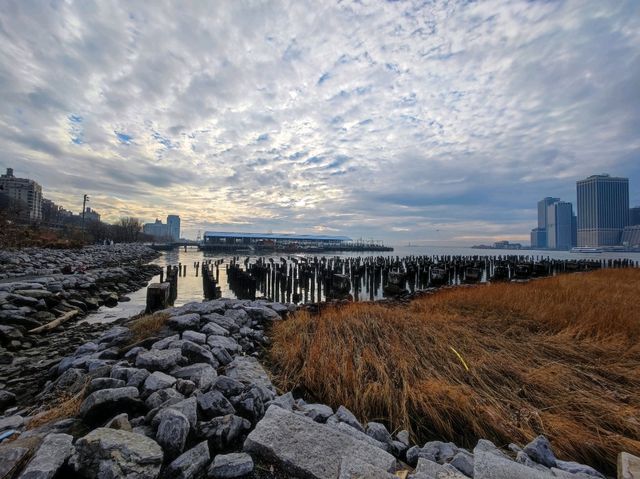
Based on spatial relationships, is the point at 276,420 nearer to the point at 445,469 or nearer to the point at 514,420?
the point at 445,469

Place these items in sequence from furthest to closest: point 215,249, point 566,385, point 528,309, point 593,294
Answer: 1. point 215,249
2. point 593,294
3. point 528,309
4. point 566,385

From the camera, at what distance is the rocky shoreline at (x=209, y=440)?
1771 millimetres

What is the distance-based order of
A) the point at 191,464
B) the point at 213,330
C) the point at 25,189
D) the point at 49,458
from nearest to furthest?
1. the point at 49,458
2. the point at 191,464
3. the point at 213,330
4. the point at 25,189

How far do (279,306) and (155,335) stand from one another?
134 inches

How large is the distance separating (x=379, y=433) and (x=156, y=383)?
2.18 m

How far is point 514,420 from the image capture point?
2934 mm

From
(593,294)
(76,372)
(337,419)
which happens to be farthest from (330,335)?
(593,294)

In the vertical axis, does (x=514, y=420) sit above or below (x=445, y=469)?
below

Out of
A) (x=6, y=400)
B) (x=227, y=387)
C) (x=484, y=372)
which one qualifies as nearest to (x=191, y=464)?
(x=227, y=387)

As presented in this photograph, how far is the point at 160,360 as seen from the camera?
3344 millimetres

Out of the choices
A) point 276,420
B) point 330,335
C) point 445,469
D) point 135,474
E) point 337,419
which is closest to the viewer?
point 135,474

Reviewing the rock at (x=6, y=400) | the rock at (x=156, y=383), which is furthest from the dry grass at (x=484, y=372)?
the rock at (x=6, y=400)

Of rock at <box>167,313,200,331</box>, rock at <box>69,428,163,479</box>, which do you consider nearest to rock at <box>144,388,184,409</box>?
rock at <box>69,428,163,479</box>

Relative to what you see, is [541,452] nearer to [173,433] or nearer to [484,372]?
[484,372]
